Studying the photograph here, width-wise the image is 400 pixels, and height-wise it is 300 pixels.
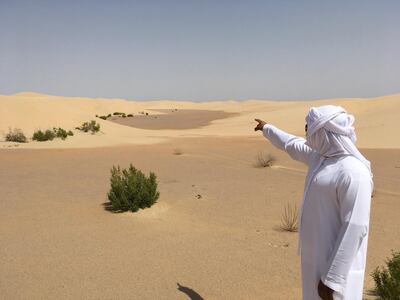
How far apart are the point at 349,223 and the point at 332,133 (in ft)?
1.77

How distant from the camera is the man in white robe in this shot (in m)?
A: 2.39

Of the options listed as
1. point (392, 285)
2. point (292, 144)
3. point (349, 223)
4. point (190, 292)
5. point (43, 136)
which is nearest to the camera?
point (349, 223)

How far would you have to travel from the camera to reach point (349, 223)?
2.39 m

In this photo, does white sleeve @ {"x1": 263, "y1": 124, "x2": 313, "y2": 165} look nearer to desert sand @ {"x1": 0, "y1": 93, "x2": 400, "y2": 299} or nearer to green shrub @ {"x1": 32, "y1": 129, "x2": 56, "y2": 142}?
desert sand @ {"x1": 0, "y1": 93, "x2": 400, "y2": 299}

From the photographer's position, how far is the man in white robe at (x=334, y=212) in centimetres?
239

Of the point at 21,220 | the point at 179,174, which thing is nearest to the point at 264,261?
the point at 21,220

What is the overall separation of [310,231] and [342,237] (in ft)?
0.86

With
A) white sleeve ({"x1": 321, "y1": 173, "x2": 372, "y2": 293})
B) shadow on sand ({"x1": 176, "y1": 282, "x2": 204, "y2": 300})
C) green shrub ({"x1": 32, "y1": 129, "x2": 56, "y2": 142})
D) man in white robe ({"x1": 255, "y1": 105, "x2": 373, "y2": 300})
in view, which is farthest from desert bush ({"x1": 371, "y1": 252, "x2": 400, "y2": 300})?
green shrub ({"x1": 32, "y1": 129, "x2": 56, "y2": 142})

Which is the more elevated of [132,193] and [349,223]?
[349,223]

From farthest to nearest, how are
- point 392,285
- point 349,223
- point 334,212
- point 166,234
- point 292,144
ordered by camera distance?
point 166,234
point 392,285
point 292,144
point 334,212
point 349,223

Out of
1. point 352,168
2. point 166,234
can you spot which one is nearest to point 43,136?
point 166,234

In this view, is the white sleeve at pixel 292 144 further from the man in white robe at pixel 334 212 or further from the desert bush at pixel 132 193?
the desert bush at pixel 132 193

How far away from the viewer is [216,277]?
5.04 metres

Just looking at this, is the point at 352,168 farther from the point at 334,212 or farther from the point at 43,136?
the point at 43,136
